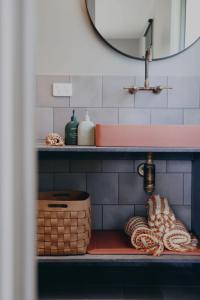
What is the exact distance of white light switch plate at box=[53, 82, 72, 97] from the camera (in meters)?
2.09

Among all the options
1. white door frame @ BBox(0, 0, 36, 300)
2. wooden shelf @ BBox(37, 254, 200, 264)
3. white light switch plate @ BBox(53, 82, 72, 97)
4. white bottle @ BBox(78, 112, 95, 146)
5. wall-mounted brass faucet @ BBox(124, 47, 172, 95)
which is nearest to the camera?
white door frame @ BBox(0, 0, 36, 300)

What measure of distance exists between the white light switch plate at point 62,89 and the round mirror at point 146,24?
1.21 ft

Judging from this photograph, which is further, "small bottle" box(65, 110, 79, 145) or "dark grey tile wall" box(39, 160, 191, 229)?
"dark grey tile wall" box(39, 160, 191, 229)

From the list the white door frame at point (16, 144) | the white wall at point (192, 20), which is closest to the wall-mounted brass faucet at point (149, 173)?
the white wall at point (192, 20)

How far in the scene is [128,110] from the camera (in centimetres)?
212

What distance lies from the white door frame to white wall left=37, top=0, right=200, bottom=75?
1.81 meters

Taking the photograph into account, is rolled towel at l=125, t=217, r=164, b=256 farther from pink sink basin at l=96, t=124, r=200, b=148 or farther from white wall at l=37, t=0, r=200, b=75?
white wall at l=37, t=0, r=200, b=75

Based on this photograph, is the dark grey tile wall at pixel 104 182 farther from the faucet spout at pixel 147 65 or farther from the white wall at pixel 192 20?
the white wall at pixel 192 20

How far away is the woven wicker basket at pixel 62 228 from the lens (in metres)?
1.66

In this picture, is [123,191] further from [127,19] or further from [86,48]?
[127,19]

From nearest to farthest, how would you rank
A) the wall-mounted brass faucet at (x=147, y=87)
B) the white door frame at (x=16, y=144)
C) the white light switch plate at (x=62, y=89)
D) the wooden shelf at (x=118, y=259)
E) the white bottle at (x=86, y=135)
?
the white door frame at (x=16, y=144) < the wooden shelf at (x=118, y=259) < the white bottle at (x=86, y=135) < the wall-mounted brass faucet at (x=147, y=87) < the white light switch plate at (x=62, y=89)

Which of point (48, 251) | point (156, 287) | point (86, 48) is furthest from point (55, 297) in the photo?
point (86, 48)

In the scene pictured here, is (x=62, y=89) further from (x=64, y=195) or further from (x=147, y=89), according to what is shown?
(x=64, y=195)

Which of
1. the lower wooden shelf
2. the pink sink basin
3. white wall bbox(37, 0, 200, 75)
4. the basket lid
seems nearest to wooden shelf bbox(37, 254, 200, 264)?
the lower wooden shelf
